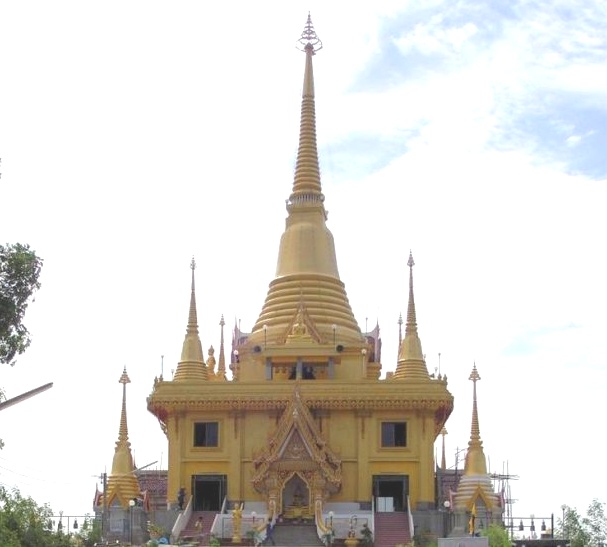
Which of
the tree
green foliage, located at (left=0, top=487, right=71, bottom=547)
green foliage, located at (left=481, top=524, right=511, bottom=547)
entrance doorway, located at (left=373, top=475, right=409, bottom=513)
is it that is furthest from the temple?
the tree

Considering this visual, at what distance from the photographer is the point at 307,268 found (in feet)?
206

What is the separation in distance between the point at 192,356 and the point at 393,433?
397 inches

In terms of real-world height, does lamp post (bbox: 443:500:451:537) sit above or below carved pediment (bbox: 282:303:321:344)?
below

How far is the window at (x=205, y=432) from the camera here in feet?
181

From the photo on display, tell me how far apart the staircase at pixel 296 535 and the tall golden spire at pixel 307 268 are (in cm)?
1062

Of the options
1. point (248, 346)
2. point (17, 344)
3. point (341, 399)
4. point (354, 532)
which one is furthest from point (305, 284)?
point (17, 344)

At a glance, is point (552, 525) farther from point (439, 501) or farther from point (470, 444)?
point (439, 501)

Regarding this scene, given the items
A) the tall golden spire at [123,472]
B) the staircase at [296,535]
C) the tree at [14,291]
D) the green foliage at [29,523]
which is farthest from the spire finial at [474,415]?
the tree at [14,291]

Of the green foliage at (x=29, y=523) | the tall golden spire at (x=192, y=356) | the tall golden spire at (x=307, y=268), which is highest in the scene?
the tall golden spire at (x=307, y=268)

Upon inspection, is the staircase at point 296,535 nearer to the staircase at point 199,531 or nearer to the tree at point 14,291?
the staircase at point 199,531

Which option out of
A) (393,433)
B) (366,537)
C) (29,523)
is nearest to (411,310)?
(393,433)

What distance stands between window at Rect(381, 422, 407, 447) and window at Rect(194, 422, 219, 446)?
23.0ft

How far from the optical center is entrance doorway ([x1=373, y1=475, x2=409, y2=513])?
53906 mm

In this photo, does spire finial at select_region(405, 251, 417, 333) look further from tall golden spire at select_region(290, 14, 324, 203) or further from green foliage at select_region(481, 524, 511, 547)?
green foliage at select_region(481, 524, 511, 547)
